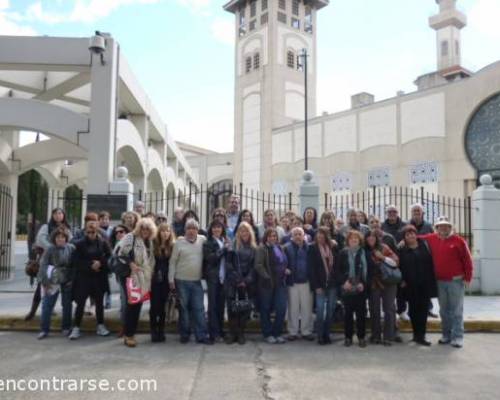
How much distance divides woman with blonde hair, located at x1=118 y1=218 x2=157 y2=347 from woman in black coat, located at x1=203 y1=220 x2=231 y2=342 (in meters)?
0.76

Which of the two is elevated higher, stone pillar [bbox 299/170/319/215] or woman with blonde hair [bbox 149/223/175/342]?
stone pillar [bbox 299/170/319/215]

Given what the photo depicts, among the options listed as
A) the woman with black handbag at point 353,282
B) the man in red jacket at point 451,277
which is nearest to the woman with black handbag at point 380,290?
the woman with black handbag at point 353,282

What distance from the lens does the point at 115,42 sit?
1097cm

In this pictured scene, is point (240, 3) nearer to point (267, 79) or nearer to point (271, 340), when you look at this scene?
point (267, 79)

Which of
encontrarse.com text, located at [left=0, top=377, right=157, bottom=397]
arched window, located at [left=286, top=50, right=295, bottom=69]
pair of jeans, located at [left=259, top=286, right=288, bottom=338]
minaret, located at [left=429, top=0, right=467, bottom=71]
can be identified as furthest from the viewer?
minaret, located at [left=429, top=0, right=467, bottom=71]

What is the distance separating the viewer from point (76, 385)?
482 cm

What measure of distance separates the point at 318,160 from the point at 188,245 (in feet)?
99.1

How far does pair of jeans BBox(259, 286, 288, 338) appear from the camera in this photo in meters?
6.88

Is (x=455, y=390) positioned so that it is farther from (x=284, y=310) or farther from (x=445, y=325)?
(x=284, y=310)

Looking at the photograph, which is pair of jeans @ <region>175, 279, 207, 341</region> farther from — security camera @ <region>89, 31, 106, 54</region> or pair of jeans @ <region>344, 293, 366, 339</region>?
security camera @ <region>89, 31, 106, 54</region>

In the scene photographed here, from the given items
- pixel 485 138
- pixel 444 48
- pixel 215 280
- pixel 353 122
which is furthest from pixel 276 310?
pixel 444 48

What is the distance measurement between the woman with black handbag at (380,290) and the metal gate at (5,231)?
33.2 feet

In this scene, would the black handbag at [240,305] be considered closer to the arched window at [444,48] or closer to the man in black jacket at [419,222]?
the man in black jacket at [419,222]

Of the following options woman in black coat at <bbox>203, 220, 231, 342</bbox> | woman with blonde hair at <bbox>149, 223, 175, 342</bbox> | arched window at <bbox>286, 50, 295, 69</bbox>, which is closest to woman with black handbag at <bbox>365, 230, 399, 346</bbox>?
woman in black coat at <bbox>203, 220, 231, 342</bbox>
